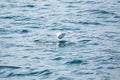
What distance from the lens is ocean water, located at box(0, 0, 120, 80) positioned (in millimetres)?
9328

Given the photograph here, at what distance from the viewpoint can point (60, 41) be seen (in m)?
11.2

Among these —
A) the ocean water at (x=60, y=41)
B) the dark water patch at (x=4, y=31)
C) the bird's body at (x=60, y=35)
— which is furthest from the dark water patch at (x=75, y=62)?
the dark water patch at (x=4, y=31)

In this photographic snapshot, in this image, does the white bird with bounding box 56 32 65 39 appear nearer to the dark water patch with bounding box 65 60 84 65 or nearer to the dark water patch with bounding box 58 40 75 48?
the dark water patch with bounding box 58 40 75 48

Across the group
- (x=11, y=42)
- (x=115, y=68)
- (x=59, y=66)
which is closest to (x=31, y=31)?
(x=11, y=42)

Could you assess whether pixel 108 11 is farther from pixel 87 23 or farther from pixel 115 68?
pixel 115 68

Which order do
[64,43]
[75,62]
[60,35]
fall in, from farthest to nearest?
[60,35], [64,43], [75,62]

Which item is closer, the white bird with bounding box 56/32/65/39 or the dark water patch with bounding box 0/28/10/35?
the white bird with bounding box 56/32/65/39

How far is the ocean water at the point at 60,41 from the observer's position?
9328 mm

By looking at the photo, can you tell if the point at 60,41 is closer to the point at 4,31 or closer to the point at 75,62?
the point at 75,62

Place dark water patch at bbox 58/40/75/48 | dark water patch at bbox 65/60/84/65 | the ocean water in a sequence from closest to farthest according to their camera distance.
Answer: the ocean water < dark water patch at bbox 65/60/84/65 < dark water patch at bbox 58/40/75/48

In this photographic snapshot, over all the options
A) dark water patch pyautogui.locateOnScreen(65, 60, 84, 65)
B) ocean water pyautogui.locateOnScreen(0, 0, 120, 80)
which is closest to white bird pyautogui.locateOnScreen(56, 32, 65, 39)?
ocean water pyautogui.locateOnScreen(0, 0, 120, 80)

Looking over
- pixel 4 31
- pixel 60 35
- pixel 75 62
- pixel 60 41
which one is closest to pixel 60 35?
pixel 60 35

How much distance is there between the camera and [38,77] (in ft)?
29.7

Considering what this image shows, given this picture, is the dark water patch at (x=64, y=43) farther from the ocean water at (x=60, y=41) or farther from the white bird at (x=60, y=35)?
the white bird at (x=60, y=35)
